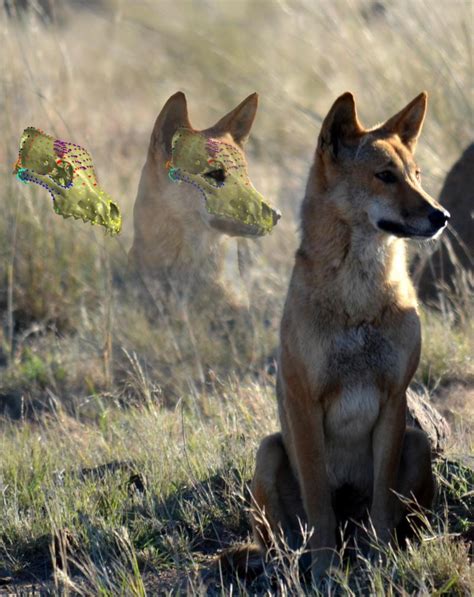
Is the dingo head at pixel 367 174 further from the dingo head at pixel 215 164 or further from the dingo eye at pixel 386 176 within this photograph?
the dingo head at pixel 215 164

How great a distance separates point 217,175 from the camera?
13.0 feet

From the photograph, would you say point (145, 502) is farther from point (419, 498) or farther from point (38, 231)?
point (38, 231)

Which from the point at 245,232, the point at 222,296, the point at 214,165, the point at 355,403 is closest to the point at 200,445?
the point at 222,296

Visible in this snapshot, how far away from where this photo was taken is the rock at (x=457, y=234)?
26.0 feet

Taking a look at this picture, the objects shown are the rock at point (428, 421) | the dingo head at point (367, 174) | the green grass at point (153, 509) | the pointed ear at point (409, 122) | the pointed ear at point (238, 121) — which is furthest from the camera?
the rock at point (428, 421)

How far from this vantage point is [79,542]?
5.01m

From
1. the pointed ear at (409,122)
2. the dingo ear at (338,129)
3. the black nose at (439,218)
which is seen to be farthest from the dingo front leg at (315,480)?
the pointed ear at (409,122)

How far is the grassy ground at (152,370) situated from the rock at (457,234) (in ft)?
0.77

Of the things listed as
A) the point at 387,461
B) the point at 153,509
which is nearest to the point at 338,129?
the point at 387,461

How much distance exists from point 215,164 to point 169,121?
0.25m

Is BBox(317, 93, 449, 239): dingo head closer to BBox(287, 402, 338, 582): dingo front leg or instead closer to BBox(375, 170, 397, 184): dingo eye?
BBox(375, 170, 397, 184): dingo eye

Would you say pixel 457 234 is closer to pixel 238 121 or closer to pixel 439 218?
pixel 439 218

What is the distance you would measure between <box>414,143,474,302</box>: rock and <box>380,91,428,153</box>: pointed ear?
2953 mm
